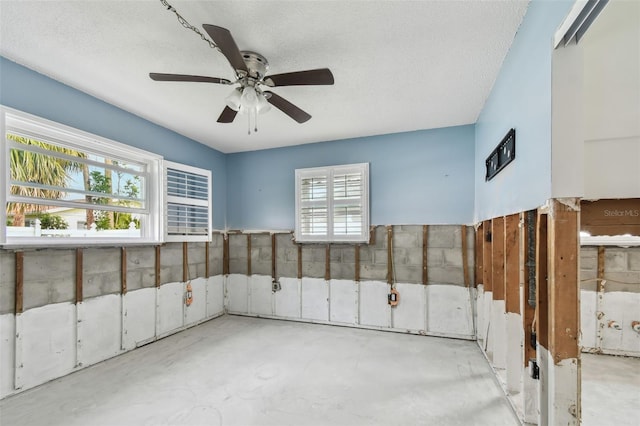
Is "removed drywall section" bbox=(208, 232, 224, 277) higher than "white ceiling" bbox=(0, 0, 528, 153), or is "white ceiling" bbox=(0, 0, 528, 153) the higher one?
"white ceiling" bbox=(0, 0, 528, 153)

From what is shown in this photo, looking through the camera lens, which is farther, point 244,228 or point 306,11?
point 244,228

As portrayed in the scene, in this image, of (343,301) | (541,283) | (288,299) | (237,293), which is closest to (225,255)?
(237,293)

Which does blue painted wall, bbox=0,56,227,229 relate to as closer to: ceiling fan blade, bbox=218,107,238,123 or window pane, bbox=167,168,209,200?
window pane, bbox=167,168,209,200

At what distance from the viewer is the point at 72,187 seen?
9.53 ft

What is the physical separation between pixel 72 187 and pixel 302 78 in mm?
2614

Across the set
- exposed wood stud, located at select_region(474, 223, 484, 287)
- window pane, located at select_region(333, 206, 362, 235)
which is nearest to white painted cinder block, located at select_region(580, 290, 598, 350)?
exposed wood stud, located at select_region(474, 223, 484, 287)

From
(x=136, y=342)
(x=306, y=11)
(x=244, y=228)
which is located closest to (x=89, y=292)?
(x=136, y=342)

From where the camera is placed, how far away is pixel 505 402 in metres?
2.34

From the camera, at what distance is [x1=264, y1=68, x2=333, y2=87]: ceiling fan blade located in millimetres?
1981

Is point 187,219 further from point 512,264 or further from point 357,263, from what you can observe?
point 512,264

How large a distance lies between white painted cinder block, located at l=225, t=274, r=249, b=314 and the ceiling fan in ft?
10.1

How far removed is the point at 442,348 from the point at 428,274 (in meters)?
0.93

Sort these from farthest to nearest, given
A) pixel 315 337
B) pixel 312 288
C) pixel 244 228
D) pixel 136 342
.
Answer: pixel 244 228 < pixel 312 288 < pixel 315 337 < pixel 136 342

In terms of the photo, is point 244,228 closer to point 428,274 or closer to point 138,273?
point 138,273
